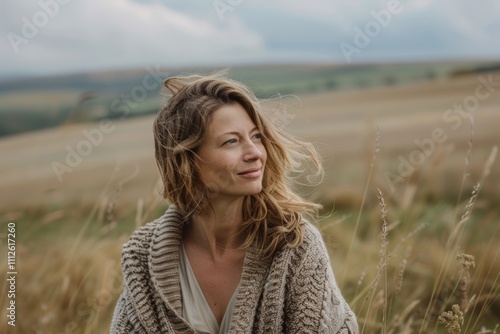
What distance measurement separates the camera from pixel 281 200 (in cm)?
243

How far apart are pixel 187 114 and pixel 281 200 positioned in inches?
15.3

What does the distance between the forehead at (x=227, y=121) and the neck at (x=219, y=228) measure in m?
0.22

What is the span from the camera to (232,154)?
2.29m

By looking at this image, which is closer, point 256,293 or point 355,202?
point 256,293

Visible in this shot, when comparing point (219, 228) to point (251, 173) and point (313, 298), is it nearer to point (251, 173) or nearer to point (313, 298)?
point (251, 173)

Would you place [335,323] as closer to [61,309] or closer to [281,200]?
[281,200]

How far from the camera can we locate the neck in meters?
2.41

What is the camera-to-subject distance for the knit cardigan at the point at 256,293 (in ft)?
7.59

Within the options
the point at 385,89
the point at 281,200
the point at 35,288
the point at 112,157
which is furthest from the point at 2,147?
the point at 281,200

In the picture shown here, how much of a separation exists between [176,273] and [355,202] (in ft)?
7.56

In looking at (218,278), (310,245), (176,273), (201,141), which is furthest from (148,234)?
(310,245)

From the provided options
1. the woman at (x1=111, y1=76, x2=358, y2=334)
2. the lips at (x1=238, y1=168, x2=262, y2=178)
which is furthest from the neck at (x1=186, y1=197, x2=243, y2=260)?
the lips at (x1=238, y1=168, x2=262, y2=178)

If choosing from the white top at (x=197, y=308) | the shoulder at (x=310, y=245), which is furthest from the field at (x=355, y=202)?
the white top at (x=197, y=308)

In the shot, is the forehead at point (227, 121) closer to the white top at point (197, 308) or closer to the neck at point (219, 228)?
the neck at point (219, 228)
